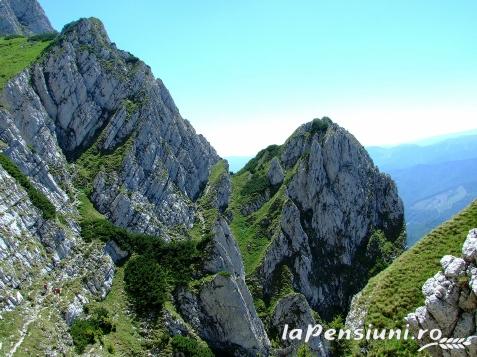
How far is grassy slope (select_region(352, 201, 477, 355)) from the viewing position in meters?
44.0

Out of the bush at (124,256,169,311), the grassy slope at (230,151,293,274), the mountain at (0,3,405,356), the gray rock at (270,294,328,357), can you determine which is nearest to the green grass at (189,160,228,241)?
the mountain at (0,3,405,356)

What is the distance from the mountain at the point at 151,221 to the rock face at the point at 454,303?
59.5 ft

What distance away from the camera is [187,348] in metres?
73.2

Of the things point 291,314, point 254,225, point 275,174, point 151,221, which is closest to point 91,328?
point 151,221

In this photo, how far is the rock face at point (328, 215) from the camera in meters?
133

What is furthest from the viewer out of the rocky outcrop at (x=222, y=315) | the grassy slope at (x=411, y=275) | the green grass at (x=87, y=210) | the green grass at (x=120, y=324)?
the green grass at (x=87, y=210)

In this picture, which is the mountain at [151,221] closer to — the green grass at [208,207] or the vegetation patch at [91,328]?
the vegetation patch at [91,328]

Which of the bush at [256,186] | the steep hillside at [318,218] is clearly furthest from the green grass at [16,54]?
the bush at [256,186]

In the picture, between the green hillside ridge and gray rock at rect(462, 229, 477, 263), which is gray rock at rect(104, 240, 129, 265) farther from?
gray rock at rect(462, 229, 477, 263)

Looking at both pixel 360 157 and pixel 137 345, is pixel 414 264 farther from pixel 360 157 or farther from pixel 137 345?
pixel 360 157

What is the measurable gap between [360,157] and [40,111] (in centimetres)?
10493

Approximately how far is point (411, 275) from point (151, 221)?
75.8m

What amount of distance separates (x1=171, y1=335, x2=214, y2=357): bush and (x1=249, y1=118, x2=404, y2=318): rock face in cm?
4754

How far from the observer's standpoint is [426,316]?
35.2 m
